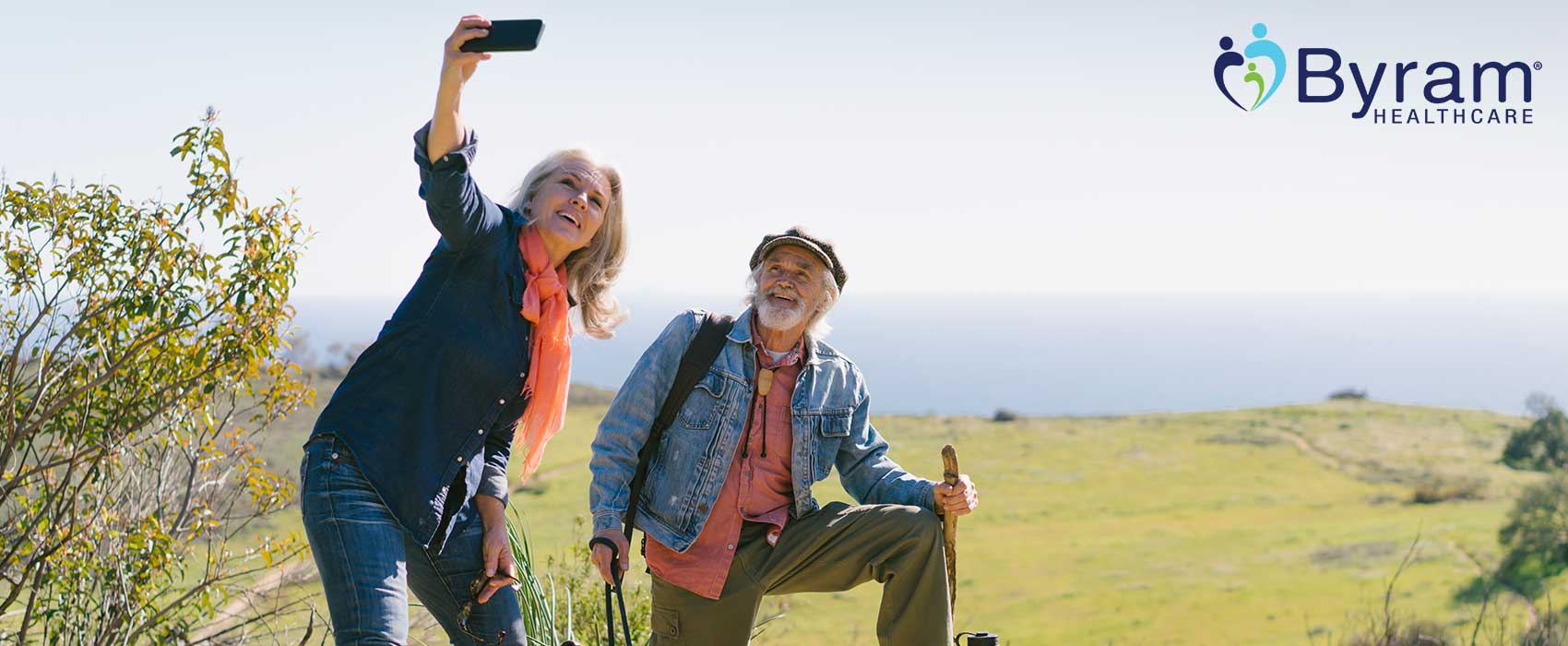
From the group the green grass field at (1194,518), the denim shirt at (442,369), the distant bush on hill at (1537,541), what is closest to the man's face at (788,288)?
the denim shirt at (442,369)

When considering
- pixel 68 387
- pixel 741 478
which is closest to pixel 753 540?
pixel 741 478

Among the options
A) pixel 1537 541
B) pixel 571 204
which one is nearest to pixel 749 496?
pixel 571 204

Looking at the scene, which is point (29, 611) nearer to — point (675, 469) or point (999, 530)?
point (675, 469)

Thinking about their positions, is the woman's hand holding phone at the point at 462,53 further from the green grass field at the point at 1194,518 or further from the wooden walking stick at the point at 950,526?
the green grass field at the point at 1194,518

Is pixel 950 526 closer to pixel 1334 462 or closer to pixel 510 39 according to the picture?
pixel 510 39

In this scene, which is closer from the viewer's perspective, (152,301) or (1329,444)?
(152,301)

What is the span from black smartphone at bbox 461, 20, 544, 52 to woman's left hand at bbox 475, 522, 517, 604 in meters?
0.95

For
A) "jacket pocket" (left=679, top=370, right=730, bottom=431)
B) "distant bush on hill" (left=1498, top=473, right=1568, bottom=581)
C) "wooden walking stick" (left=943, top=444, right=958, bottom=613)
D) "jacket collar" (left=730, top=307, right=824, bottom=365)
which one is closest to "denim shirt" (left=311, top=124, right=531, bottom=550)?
"jacket pocket" (left=679, top=370, right=730, bottom=431)

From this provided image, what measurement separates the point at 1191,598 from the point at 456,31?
98.0 feet

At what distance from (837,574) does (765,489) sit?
0.96ft

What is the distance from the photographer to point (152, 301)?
12.9 ft

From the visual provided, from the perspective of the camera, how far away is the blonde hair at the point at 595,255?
2.57 m

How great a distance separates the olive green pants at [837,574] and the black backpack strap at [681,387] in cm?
27

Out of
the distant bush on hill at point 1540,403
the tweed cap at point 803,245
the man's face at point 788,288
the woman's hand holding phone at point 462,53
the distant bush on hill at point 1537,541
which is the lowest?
the distant bush on hill at point 1537,541
